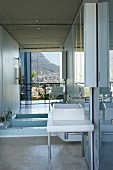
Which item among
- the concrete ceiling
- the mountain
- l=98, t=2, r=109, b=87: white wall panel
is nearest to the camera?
l=98, t=2, r=109, b=87: white wall panel

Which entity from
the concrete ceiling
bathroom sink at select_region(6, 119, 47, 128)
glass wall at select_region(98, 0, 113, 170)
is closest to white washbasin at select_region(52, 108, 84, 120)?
glass wall at select_region(98, 0, 113, 170)

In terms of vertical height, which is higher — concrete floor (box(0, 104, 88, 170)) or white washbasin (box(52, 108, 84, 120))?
white washbasin (box(52, 108, 84, 120))

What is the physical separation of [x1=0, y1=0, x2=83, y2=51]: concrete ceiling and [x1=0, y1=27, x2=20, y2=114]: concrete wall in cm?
19

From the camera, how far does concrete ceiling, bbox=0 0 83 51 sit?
11.7ft

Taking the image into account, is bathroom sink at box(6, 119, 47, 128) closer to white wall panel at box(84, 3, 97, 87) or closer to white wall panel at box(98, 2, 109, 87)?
white wall panel at box(84, 3, 97, 87)

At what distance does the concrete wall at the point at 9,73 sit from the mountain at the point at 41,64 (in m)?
0.58

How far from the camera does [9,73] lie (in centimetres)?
576

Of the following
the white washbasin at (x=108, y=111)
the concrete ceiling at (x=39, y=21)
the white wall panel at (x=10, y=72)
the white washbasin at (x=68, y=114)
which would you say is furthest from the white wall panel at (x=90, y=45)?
the white wall panel at (x=10, y=72)

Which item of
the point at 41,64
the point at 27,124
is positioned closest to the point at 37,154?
the point at 27,124

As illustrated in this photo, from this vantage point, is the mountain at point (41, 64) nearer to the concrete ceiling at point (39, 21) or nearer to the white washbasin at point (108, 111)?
the concrete ceiling at point (39, 21)

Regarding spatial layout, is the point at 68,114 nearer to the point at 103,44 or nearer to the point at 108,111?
the point at 108,111

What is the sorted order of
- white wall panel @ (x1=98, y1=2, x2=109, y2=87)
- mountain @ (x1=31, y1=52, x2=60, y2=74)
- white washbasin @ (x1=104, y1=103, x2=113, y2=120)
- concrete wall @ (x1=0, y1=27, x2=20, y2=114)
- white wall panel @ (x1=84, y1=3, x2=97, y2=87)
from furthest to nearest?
1. mountain @ (x1=31, y1=52, x2=60, y2=74)
2. concrete wall @ (x1=0, y1=27, x2=20, y2=114)
3. white wall panel @ (x1=84, y1=3, x2=97, y2=87)
4. white wall panel @ (x1=98, y1=2, x2=109, y2=87)
5. white washbasin @ (x1=104, y1=103, x2=113, y2=120)

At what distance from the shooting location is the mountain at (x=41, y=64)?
17.2ft

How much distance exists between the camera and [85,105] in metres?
3.24
